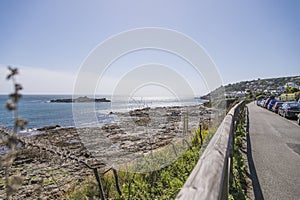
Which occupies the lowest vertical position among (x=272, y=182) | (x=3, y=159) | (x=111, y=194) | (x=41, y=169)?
(x=41, y=169)

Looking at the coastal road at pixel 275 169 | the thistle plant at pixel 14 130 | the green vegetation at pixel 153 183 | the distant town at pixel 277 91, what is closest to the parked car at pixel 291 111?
the coastal road at pixel 275 169

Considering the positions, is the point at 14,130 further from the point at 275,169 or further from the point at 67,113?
the point at 67,113

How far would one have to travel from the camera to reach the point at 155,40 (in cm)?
968

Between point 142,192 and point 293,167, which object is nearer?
point 142,192

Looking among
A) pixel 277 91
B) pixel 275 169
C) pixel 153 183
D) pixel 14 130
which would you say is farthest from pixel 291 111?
pixel 277 91

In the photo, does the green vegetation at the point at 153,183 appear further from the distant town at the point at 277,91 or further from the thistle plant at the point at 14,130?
the distant town at the point at 277,91

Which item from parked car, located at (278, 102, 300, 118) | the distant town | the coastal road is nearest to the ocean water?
the coastal road

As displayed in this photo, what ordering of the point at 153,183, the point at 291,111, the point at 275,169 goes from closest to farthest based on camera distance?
the point at 153,183
the point at 275,169
the point at 291,111

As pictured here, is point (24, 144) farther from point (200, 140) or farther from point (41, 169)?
point (41, 169)

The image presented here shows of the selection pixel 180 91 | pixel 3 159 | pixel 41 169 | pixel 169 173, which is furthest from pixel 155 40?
pixel 3 159

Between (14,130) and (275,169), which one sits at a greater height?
(14,130)

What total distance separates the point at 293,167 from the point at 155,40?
7419mm

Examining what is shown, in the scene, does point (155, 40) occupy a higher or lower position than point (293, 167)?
higher

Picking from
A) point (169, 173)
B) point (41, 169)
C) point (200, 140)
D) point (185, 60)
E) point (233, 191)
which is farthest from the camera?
point (185, 60)
